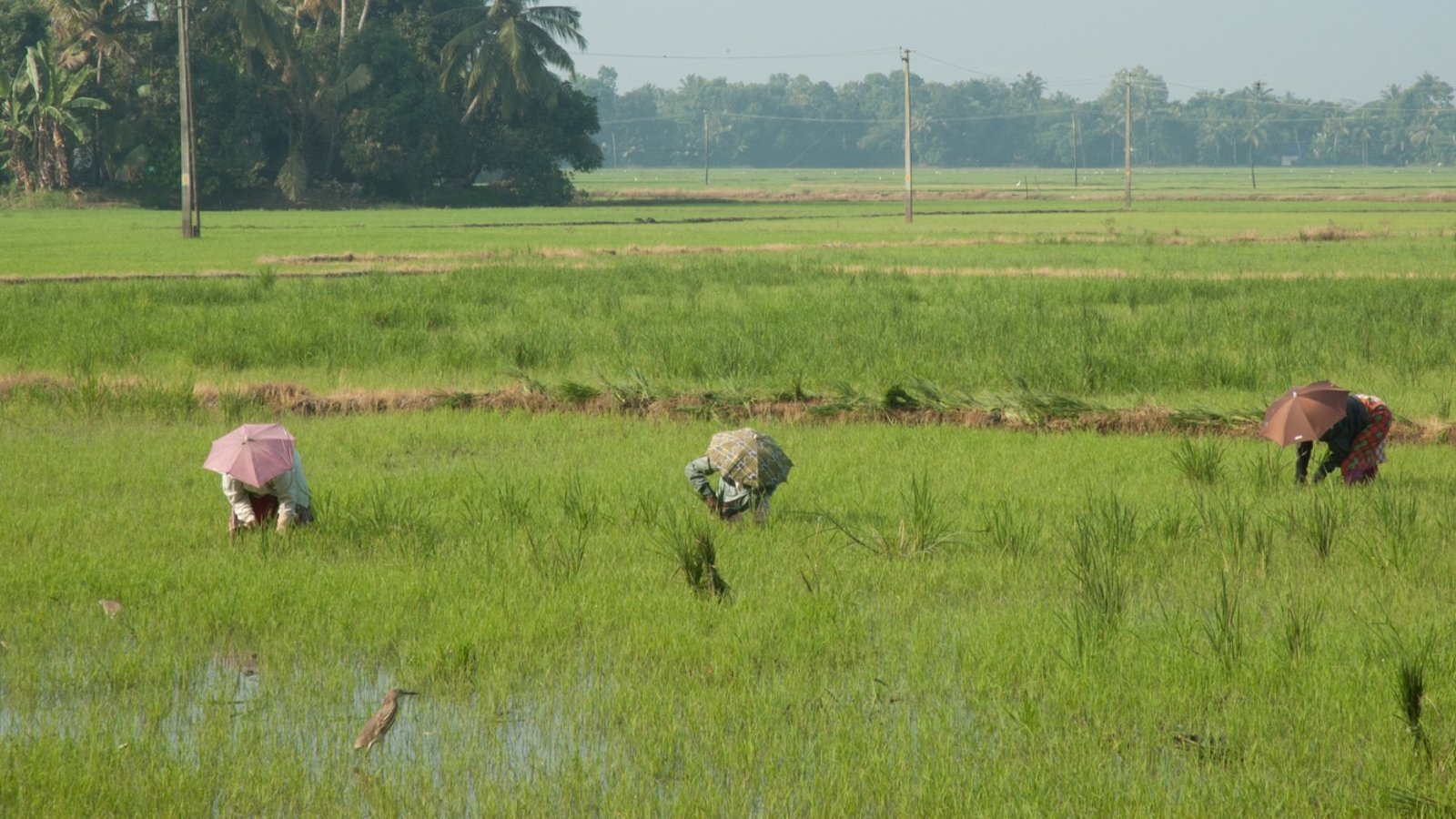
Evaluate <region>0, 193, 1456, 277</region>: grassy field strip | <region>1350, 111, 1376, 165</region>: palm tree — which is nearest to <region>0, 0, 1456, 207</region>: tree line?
<region>0, 193, 1456, 277</region>: grassy field strip

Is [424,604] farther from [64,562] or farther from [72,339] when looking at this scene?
[72,339]

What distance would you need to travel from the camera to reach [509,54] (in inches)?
1975

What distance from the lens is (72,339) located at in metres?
12.8

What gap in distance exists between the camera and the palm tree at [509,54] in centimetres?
5050

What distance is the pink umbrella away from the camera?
566cm

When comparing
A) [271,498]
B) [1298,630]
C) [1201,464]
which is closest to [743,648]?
[1298,630]

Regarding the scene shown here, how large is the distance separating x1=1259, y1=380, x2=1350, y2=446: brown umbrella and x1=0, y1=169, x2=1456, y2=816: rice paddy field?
0.37m

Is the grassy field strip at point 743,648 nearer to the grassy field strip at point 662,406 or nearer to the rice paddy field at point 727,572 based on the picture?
the rice paddy field at point 727,572

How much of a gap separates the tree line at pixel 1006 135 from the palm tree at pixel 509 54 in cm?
9054

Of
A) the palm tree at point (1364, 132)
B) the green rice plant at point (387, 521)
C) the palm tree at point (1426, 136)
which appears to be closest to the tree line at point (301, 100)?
the green rice plant at point (387, 521)

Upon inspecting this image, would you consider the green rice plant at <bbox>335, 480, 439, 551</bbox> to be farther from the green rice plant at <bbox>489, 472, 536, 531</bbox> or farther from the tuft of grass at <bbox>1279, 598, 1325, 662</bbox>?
the tuft of grass at <bbox>1279, 598, 1325, 662</bbox>

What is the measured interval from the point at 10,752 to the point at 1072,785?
9.40 ft

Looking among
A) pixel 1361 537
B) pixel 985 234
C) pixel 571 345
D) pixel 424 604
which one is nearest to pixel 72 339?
pixel 571 345

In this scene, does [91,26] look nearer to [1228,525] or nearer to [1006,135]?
[1228,525]
